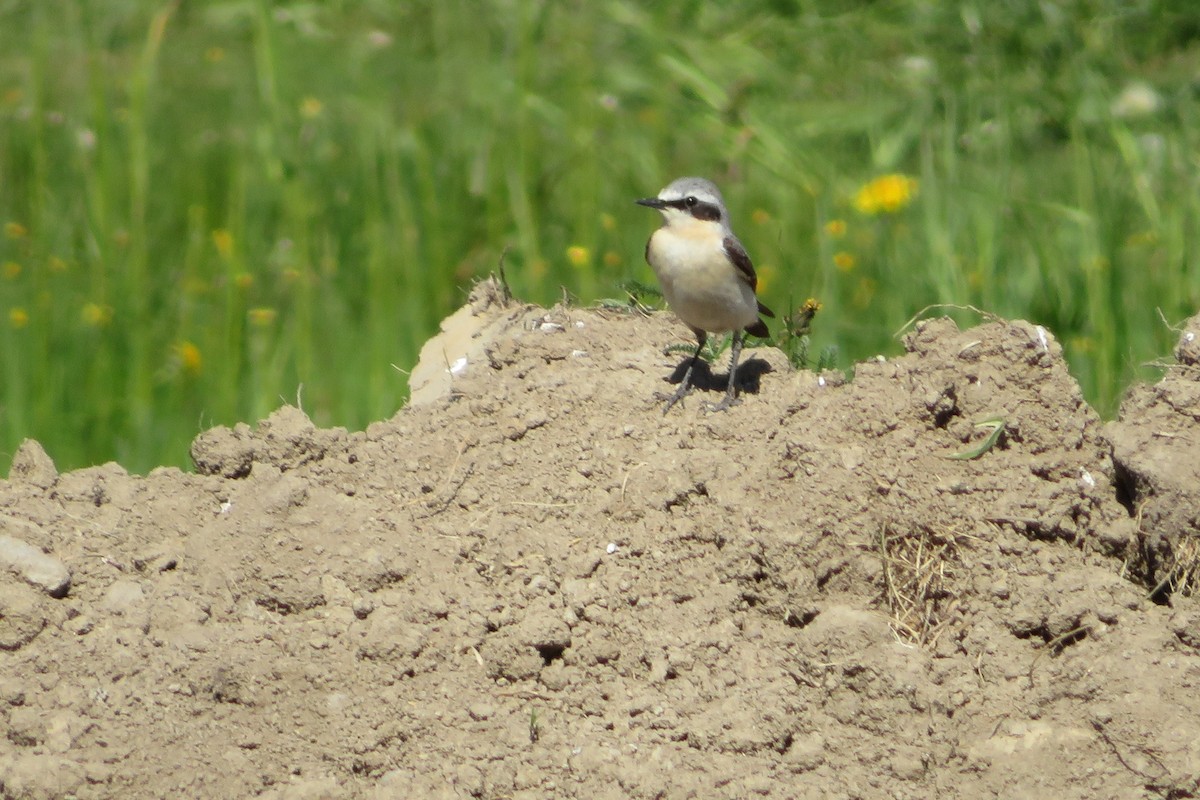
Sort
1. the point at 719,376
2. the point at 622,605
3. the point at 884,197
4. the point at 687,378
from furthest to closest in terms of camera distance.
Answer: the point at 884,197, the point at 719,376, the point at 687,378, the point at 622,605

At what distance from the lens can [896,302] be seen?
7.51 m

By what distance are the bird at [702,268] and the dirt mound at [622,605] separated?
24.7 inches

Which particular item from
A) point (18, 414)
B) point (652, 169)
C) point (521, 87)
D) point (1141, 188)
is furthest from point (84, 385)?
point (1141, 188)

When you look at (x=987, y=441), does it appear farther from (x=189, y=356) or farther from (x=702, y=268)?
(x=189, y=356)

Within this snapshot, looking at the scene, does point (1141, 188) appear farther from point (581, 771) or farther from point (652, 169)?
point (581, 771)

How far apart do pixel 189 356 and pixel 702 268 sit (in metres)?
3.19

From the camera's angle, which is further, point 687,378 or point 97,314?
point 97,314

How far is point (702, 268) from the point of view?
5.38 metres

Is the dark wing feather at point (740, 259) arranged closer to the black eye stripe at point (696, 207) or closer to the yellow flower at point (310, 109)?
the black eye stripe at point (696, 207)

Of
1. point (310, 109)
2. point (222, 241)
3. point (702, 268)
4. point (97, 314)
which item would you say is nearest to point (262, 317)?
point (97, 314)

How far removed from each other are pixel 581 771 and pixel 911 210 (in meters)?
5.58

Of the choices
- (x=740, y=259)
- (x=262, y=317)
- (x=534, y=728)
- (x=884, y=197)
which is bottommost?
(x=262, y=317)

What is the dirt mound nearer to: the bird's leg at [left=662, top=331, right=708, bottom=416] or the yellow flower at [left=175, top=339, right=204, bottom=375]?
the bird's leg at [left=662, top=331, right=708, bottom=416]

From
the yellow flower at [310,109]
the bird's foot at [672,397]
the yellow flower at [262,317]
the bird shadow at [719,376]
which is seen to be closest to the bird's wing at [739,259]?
the bird shadow at [719,376]
